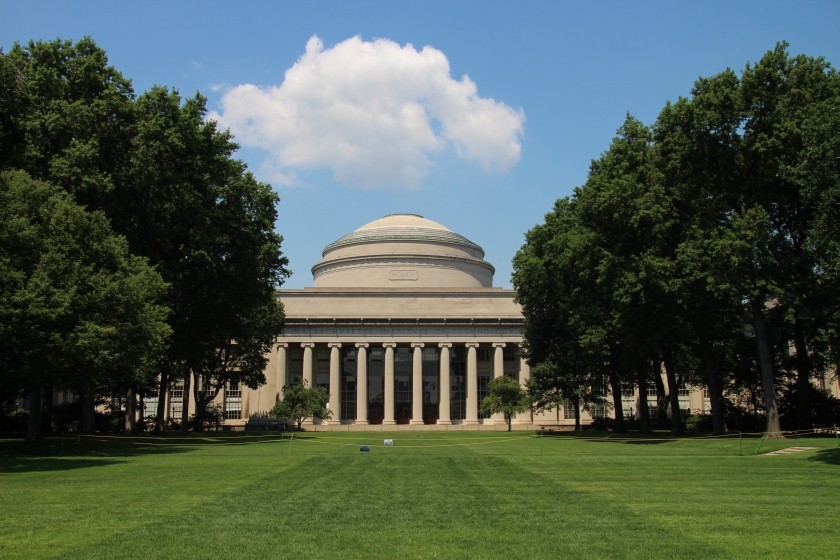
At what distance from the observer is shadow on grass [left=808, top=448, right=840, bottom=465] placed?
26.2 m

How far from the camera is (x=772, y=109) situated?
3984 cm

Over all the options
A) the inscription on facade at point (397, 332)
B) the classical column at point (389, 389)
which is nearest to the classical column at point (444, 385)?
the inscription on facade at point (397, 332)

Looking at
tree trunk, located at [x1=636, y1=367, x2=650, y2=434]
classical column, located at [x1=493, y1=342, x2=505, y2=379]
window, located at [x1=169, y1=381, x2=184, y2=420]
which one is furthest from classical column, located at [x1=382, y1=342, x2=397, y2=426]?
tree trunk, located at [x1=636, y1=367, x2=650, y2=434]

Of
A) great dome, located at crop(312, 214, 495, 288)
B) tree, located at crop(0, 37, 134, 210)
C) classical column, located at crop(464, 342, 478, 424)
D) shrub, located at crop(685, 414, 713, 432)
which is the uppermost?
great dome, located at crop(312, 214, 495, 288)

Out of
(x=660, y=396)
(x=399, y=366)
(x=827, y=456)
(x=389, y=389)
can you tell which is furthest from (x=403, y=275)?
(x=827, y=456)

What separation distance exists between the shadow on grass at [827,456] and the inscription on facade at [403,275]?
2942 inches

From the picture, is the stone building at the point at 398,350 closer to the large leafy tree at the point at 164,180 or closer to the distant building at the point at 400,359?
the distant building at the point at 400,359

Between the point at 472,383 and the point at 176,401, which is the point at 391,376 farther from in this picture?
the point at 176,401

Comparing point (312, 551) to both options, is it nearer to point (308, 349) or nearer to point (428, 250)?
point (308, 349)

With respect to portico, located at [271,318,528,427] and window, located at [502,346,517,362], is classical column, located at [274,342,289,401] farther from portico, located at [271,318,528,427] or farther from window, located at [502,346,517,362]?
window, located at [502,346,517,362]

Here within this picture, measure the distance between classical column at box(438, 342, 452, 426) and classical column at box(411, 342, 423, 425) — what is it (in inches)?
92.1

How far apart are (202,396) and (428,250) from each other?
4282 cm

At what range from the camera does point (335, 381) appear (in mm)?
91312

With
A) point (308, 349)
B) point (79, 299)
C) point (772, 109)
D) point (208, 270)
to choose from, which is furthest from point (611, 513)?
point (308, 349)
